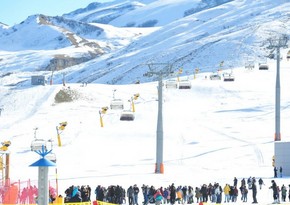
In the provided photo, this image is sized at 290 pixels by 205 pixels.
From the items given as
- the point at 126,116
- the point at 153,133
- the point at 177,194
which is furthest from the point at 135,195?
the point at 126,116

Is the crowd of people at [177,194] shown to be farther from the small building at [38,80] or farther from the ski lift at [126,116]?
the small building at [38,80]

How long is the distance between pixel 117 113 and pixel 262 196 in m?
31.4

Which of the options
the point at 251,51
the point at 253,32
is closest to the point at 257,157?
the point at 251,51

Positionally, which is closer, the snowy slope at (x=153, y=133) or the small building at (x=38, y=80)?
the snowy slope at (x=153, y=133)

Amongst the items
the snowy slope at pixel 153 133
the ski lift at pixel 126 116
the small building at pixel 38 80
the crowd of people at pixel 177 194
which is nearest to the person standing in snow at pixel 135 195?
the crowd of people at pixel 177 194

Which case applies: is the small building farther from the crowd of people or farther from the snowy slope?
the crowd of people

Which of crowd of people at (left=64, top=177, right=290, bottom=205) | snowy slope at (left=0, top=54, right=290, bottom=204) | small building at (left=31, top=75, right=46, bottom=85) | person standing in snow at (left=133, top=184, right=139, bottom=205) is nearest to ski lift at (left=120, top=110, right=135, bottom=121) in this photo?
snowy slope at (left=0, top=54, right=290, bottom=204)

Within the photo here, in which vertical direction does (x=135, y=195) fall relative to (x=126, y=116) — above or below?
below

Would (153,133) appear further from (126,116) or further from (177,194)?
(177,194)

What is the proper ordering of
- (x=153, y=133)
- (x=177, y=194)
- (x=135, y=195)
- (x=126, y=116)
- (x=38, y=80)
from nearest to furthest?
(x=135, y=195) → (x=177, y=194) → (x=153, y=133) → (x=126, y=116) → (x=38, y=80)

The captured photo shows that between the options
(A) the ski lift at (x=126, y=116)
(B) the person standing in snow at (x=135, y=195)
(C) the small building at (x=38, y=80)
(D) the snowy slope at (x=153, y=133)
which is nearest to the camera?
(B) the person standing in snow at (x=135, y=195)

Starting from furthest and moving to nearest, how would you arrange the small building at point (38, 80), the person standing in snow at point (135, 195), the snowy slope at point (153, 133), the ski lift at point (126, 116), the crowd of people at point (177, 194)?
the small building at point (38, 80) → the ski lift at point (126, 116) → the snowy slope at point (153, 133) → the person standing in snow at point (135, 195) → the crowd of people at point (177, 194)

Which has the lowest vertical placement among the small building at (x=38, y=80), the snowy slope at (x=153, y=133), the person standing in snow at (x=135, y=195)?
the person standing in snow at (x=135, y=195)

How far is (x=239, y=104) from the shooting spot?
63562 mm
